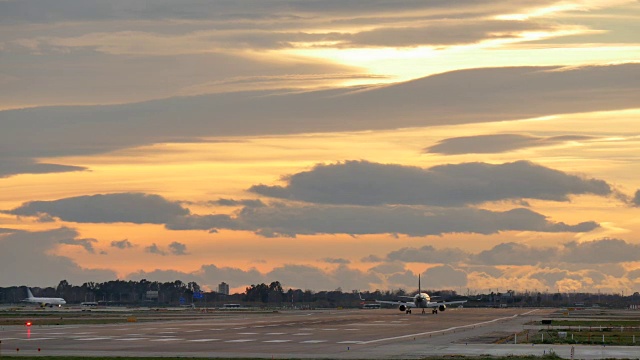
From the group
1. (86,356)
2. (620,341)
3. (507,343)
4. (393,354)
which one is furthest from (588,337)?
(86,356)

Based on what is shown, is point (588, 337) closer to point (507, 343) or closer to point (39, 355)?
point (507, 343)

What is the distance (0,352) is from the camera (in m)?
76.1

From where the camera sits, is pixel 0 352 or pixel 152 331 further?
pixel 152 331

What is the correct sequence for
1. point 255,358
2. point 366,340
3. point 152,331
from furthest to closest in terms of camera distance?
point 152,331, point 366,340, point 255,358

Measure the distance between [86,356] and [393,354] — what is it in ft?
72.0

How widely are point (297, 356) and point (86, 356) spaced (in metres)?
15.1

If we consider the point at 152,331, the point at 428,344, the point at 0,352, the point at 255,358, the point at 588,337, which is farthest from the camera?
the point at 152,331

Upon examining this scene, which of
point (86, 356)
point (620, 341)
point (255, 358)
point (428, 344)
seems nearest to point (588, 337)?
point (620, 341)

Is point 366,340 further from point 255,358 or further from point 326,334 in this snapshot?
point 255,358

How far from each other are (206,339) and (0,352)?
2430 cm

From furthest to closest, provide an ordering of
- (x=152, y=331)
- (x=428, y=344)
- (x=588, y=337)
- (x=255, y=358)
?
(x=152, y=331) → (x=588, y=337) → (x=428, y=344) → (x=255, y=358)

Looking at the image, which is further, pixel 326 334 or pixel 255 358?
pixel 326 334

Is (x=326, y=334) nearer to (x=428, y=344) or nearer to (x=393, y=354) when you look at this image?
(x=428, y=344)

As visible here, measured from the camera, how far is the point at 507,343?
293 feet
